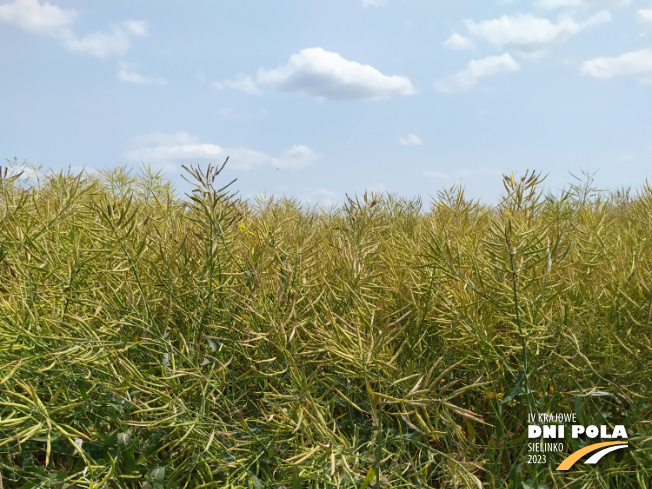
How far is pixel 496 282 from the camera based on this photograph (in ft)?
4.51

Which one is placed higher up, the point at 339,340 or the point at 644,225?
the point at 644,225

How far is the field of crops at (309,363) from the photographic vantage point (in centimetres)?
131

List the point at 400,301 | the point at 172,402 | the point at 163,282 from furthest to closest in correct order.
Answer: the point at 400,301 < the point at 163,282 < the point at 172,402

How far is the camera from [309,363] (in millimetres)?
1535

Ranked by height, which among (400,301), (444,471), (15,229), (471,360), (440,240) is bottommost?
(444,471)

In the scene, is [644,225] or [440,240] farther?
[644,225]

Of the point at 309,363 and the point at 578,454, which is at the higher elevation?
the point at 309,363

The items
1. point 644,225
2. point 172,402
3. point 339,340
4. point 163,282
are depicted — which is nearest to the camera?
point 339,340

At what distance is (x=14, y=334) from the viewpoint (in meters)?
1.48

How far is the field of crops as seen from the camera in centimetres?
131

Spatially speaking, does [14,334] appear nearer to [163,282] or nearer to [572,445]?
[163,282]

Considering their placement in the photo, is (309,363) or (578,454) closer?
(578,454)

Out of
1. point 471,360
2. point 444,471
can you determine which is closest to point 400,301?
point 471,360

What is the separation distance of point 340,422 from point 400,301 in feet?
1.36
